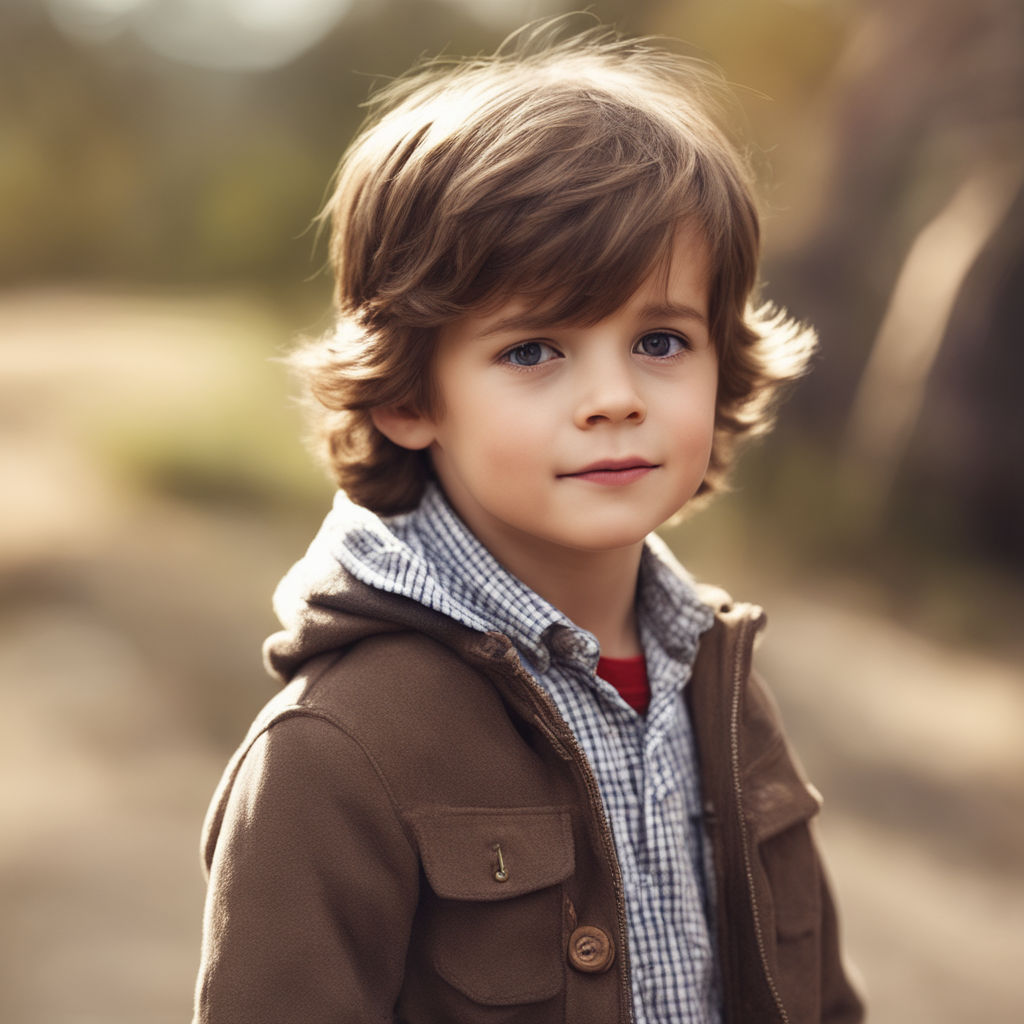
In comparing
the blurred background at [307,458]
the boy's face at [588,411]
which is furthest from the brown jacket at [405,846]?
the blurred background at [307,458]

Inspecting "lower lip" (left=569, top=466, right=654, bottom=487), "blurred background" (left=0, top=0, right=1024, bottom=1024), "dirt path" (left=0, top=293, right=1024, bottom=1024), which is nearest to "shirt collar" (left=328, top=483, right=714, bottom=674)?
"lower lip" (left=569, top=466, right=654, bottom=487)

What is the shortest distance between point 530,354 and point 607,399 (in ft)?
0.36

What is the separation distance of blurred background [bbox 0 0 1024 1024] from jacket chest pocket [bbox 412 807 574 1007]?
1.35 meters

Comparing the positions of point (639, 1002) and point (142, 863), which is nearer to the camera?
point (639, 1002)

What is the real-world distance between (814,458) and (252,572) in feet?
7.68

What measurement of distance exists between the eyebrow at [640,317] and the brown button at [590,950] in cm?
62

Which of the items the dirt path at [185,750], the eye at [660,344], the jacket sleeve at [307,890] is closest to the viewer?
the jacket sleeve at [307,890]

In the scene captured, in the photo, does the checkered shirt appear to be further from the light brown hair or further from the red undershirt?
the light brown hair

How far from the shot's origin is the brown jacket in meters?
1.14

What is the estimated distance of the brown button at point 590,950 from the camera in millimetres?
1234

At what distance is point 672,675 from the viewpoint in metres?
1.48

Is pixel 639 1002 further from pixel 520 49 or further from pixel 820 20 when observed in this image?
pixel 820 20

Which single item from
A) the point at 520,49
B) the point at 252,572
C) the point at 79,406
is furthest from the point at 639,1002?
the point at 79,406

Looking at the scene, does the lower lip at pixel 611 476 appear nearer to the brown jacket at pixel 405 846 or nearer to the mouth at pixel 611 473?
the mouth at pixel 611 473
